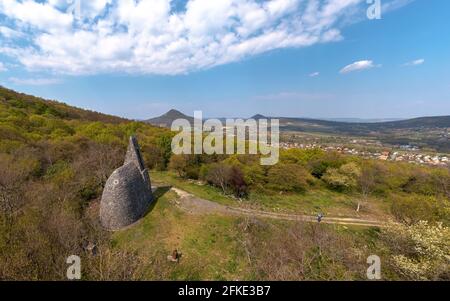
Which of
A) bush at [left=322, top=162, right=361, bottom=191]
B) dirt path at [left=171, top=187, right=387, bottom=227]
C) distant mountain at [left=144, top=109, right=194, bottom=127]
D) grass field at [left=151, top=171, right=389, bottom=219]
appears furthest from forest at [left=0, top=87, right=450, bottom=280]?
distant mountain at [left=144, top=109, right=194, bottom=127]

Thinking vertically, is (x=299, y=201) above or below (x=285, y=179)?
below

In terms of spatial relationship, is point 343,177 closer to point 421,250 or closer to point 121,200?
point 421,250

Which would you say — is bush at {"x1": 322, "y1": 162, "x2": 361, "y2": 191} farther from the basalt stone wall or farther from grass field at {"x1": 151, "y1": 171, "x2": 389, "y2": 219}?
the basalt stone wall

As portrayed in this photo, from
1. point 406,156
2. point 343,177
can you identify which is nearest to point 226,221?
point 343,177

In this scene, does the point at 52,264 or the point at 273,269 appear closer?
the point at 52,264

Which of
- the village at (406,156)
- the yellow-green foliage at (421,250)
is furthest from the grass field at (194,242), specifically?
the village at (406,156)

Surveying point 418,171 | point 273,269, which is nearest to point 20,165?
point 273,269

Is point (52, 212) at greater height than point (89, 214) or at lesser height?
greater
